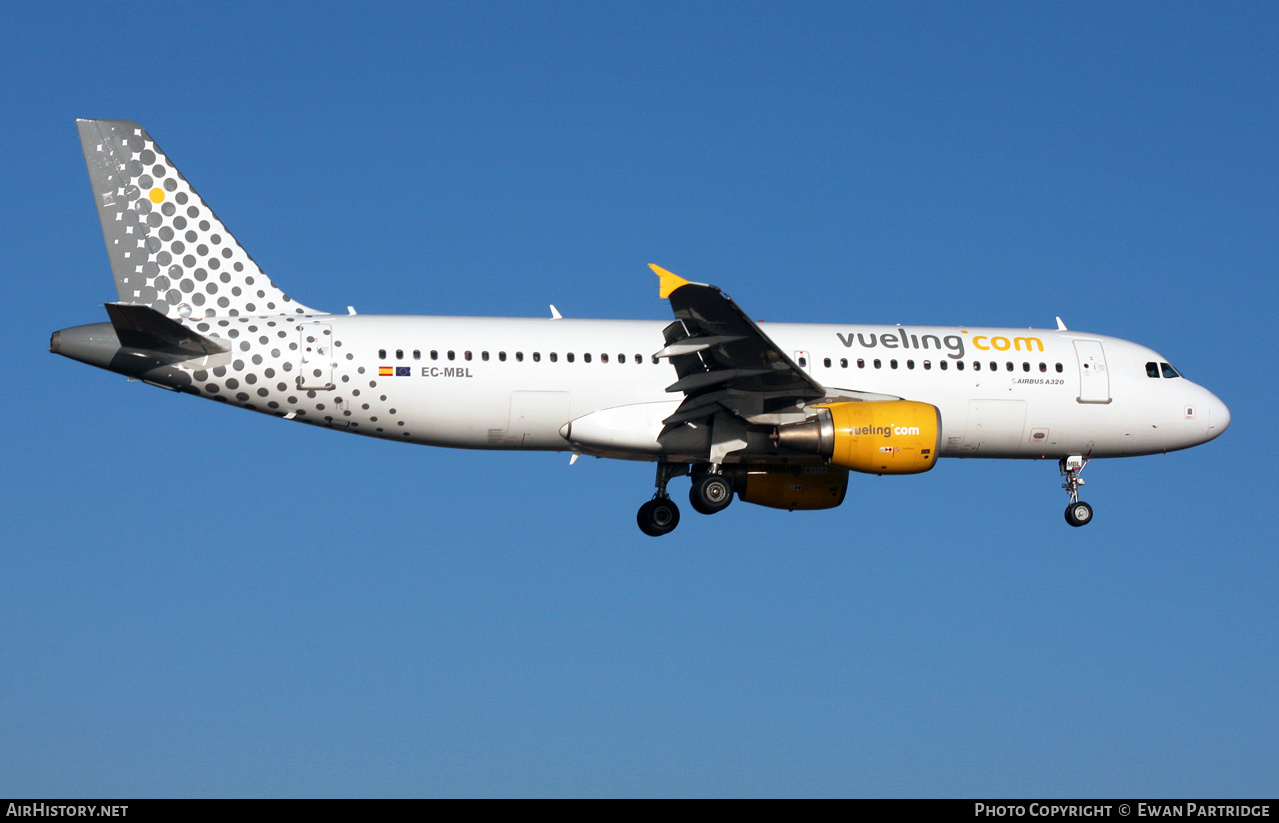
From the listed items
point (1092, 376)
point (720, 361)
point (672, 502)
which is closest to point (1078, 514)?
point (1092, 376)

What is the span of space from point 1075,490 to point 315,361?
1565cm

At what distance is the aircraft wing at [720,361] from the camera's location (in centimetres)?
2261

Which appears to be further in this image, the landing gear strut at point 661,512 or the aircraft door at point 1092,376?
the aircraft door at point 1092,376

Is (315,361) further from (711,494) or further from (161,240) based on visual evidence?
(711,494)

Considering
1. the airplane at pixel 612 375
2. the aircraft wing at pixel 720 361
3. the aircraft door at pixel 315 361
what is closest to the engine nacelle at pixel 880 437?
the airplane at pixel 612 375

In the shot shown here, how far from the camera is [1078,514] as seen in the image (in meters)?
28.2

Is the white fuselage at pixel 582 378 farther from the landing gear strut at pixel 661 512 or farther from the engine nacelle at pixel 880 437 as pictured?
the engine nacelle at pixel 880 437

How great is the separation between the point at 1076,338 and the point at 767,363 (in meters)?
8.61

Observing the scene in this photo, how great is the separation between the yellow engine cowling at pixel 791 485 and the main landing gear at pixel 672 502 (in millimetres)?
920

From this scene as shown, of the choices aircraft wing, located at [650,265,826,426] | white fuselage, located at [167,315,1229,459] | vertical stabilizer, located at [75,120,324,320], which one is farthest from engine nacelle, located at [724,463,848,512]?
vertical stabilizer, located at [75,120,324,320]

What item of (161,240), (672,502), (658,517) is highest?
(161,240)

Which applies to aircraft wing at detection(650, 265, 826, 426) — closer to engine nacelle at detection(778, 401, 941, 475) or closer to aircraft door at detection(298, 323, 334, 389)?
engine nacelle at detection(778, 401, 941, 475)
